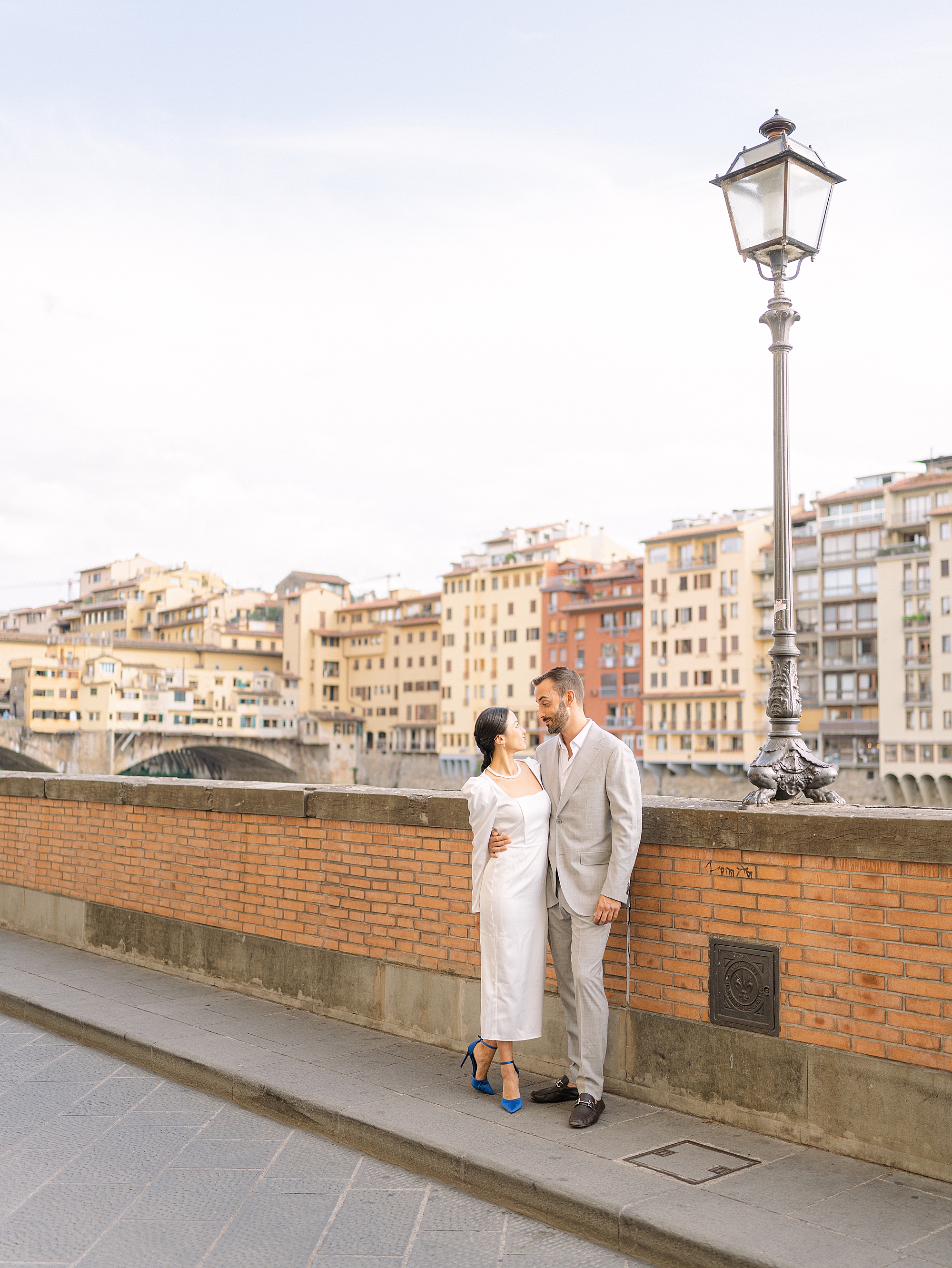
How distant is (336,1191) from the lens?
422 centimetres

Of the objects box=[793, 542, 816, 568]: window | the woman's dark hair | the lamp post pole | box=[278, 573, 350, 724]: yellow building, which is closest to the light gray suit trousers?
the woman's dark hair

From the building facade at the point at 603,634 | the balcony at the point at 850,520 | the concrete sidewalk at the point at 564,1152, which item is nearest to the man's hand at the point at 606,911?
the concrete sidewalk at the point at 564,1152

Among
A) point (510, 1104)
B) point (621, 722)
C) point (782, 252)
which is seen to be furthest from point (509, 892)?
point (621, 722)

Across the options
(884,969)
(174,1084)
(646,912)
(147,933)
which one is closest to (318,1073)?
(174,1084)

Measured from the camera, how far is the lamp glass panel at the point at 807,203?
238 inches

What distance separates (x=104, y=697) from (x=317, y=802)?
79.7 meters

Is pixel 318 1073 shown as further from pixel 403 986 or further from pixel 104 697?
pixel 104 697

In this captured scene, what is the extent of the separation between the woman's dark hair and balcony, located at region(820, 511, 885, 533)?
6763 cm

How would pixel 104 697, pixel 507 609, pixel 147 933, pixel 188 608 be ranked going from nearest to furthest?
1. pixel 147 933
2. pixel 104 697
3. pixel 507 609
4. pixel 188 608

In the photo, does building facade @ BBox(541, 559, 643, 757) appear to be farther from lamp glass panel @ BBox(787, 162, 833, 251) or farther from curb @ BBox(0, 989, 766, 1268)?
curb @ BBox(0, 989, 766, 1268)

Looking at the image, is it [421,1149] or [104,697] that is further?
[104,697]

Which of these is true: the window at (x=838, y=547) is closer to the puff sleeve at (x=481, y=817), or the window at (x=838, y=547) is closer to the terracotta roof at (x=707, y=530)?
the terracotta roof at (x=707, y=530)

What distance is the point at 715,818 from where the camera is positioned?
Result: 4.79 metres

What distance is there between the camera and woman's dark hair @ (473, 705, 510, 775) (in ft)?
16.1
